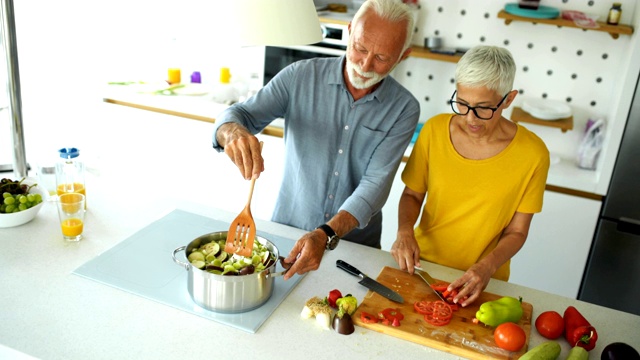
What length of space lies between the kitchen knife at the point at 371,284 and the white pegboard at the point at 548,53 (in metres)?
1.92

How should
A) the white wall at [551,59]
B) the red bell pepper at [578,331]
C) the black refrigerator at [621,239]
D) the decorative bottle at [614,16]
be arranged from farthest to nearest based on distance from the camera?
the white wall at [551,59]
the decorative bottle at [614,16]
the black refrigerator at [621,239]
the red bell pepper at [578,331]

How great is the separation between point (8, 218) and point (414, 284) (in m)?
1.19

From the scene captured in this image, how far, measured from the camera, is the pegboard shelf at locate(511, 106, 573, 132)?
2814 millimetres

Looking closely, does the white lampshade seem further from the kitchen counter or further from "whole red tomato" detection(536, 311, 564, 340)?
"whole red tomato" detection(536, 311, 564, 340)

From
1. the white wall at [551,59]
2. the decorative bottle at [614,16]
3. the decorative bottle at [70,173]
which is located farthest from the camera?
the white wall at [551,59]

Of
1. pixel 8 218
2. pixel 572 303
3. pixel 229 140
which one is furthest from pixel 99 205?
pixel 572 303

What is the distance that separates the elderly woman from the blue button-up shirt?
132 millimetres

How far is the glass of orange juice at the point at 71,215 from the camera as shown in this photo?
1603mm

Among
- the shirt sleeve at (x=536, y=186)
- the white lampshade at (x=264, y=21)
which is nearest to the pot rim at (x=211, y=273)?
the white lampshade at (x=264, y=21)

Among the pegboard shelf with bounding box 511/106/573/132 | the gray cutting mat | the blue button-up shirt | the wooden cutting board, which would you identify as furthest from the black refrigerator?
the gray cutting mat

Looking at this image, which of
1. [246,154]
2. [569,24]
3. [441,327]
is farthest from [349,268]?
[569,24]

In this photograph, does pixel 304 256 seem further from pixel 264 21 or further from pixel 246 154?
pixel 264 21

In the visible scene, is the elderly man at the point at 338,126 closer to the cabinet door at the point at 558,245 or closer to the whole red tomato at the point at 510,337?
the whole red tomato at the point at 510,337

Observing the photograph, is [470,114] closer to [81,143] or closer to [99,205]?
[99,205]
